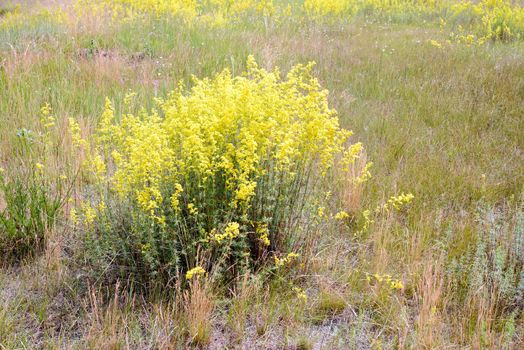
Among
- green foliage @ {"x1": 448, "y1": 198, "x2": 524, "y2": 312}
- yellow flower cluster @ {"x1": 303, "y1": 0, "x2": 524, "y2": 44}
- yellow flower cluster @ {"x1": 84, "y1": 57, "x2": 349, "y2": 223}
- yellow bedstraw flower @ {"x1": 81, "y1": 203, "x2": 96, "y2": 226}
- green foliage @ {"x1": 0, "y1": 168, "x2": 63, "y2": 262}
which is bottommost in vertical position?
green foliage @ {"x1": 448, "y1": 198, "x2": 524, "y2": 312}

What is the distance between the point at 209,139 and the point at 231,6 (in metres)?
9.54

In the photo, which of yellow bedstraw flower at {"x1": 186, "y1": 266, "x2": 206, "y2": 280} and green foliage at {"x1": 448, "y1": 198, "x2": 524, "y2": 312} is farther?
green foliage at {"x1": 448, "y1": 198, "x2": 524, "y2": 312}

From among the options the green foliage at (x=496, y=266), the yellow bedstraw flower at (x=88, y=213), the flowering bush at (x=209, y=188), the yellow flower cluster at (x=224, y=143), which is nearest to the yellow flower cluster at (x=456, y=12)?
the green foliage at (x=496, y=266)

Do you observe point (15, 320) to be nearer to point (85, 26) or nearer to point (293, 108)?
point (293, 108)

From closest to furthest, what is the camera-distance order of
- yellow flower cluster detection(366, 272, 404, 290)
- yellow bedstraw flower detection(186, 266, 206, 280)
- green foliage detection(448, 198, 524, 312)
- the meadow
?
yellow bedstraw flower detection(186, 266, 206, 280) → the meadow → yellow flower cluster detection(366, 272, 404, 290) → green foliage detection(448, 198, 524, 312)

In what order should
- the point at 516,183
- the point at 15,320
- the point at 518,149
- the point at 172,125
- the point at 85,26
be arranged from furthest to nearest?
the point at 85,26, the point at 518,149, the point at 516,183, the point at 172,125, the point at 15,320

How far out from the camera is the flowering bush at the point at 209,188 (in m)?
2.68

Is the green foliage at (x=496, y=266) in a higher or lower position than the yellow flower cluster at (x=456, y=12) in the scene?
lower

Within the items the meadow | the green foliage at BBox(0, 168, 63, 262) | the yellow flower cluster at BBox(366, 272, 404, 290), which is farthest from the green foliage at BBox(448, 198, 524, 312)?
the green foliage at BBox(0, 168, 63, 262)

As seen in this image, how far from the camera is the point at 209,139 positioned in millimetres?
2719

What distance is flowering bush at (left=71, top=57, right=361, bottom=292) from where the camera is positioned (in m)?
2.68

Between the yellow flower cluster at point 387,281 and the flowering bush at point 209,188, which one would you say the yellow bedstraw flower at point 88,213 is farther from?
the yellow flower cluster at point 387,281

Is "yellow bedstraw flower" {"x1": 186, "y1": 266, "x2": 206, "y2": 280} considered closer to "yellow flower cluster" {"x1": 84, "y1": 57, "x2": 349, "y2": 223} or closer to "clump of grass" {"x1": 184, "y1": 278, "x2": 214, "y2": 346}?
"clump of grass" {"x1": 184, "y1": 278, "x2": 214, "y2": 346}

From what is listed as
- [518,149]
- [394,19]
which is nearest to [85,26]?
[518,149]
